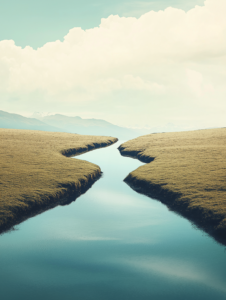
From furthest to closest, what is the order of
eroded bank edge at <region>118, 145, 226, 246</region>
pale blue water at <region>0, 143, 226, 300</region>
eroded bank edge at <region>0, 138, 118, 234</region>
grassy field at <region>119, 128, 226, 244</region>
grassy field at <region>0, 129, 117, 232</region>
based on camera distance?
grassy field at <region>0, 129, 117, 232</region>, grassy field at <region>119, 128, 226, 244</region>, eroded bank edge at <region>0, 138, 118, 234</region>, eroded bank edge at <region>118, 145, 226, 246</region>, pale blue water at <region>0, 143, 226, 300</region>

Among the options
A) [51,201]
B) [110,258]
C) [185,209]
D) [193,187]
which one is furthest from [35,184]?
[193,187]

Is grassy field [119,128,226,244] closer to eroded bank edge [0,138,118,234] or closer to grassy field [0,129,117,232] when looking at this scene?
eroded bank edge [0,138,118,234]

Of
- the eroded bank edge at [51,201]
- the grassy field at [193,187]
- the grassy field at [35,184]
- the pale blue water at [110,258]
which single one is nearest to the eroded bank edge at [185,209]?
the grassy field at [193,187]

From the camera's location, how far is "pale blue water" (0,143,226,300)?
1142 cm

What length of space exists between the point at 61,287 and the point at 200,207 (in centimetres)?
1359

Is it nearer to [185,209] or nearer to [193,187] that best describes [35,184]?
[185,209]

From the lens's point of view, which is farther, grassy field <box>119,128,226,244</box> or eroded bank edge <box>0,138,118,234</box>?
grassy field <box>119,128,226,244</box>

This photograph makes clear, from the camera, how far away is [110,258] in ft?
46.5

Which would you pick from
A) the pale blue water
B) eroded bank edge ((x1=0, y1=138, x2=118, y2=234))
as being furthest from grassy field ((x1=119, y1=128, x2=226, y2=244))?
eroded bank edge ((x1=0, y1=138, x2=118, y2=234))

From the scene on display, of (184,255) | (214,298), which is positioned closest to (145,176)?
(184,255)

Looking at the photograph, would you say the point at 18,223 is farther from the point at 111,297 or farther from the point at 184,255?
the point at 184,255

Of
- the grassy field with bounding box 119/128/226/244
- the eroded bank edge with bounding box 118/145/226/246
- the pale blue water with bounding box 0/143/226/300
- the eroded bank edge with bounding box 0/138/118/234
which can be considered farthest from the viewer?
the grassy field with bounding box 119/128/226/244

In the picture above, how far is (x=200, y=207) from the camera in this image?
20375 mm

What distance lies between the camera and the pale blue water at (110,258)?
11.4 m
